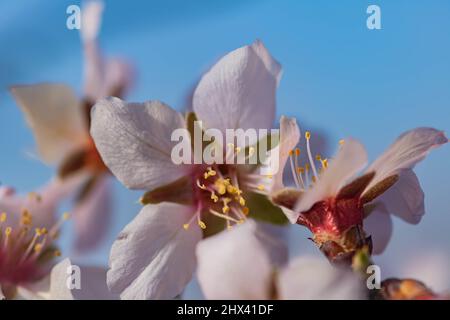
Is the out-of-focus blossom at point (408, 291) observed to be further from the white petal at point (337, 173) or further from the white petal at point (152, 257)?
the white petal at point (152, 257)

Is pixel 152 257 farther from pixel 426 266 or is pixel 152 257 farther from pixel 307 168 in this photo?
pixel 426 266

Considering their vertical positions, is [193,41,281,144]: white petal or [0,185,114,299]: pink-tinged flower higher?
[193,41,281,144]: white petal

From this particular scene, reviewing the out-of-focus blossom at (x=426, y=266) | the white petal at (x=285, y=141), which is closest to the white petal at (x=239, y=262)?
the white petal at (x=285, y=141)

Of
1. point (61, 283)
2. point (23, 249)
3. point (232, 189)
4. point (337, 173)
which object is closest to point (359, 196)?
point (337, 173)

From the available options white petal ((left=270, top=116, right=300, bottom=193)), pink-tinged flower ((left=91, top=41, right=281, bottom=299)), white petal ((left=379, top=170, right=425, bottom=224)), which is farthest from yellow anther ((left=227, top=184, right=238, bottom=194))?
white petal ((left=379, top=170, right=425, bottom=224))

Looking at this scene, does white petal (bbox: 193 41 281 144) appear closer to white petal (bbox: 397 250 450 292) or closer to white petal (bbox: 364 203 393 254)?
white petal (bbox: 364 203 393 254)
